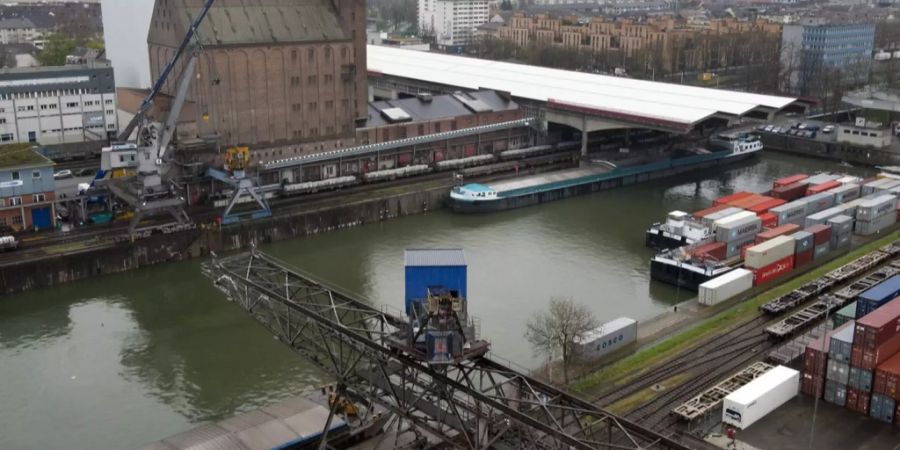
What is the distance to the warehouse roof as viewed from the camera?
26.3 metres

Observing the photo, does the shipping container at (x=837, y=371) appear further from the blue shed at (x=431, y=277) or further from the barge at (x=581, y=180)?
the barge at (x=581, y=180)

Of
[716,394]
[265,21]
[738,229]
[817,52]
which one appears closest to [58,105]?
[265,21]

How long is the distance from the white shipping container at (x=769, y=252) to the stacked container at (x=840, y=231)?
1.91 metres

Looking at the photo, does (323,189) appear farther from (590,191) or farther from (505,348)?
(505,348)

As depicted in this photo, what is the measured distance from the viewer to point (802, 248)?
18.3 metres

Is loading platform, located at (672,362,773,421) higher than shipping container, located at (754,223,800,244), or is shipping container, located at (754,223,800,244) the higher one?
shipping container, located at (754,223,800,244)

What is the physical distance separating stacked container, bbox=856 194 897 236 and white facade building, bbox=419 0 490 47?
160 feet

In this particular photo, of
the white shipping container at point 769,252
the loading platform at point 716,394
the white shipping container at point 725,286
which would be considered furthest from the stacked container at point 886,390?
the white shipping container at point 769,252

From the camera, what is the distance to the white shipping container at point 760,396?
37.0 ft

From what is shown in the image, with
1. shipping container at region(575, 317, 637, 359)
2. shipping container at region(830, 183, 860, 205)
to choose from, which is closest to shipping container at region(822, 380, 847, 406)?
shipping container at region(575, 317, 637, 359)

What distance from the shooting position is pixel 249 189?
808 inches

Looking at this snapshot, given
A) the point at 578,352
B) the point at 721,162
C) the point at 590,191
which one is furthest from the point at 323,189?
the point at 721,162

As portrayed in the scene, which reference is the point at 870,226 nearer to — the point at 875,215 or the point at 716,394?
the point at 875,215

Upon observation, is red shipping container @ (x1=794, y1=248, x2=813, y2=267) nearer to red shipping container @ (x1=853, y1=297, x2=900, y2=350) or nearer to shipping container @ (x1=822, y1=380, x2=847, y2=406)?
red shipping container @ (x1=853, y1=297, x2=900, y2=350)
